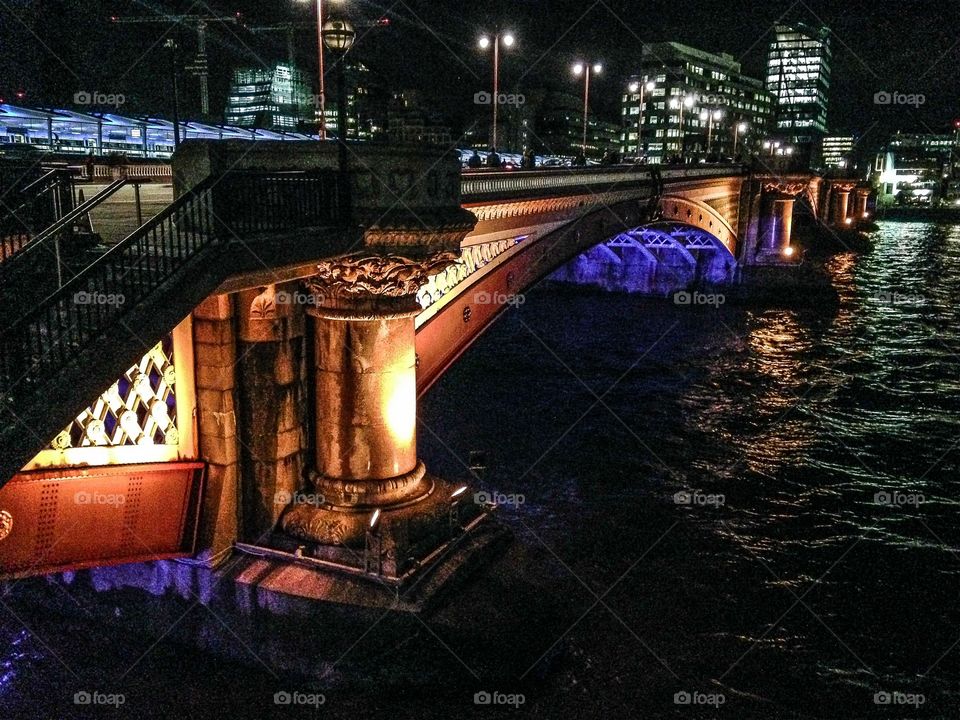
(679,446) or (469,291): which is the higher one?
(469,291)

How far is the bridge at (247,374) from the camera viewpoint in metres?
7.39

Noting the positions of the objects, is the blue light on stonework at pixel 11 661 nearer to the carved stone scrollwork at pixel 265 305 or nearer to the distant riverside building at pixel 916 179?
the carved stone scrollwork at pixel 265 305

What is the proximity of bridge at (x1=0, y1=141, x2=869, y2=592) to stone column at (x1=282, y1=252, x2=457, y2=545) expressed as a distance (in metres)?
0.03

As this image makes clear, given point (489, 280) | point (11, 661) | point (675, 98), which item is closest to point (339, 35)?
point (489, 280)

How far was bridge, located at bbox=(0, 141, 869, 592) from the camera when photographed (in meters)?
7.39

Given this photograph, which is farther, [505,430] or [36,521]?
[505,430]

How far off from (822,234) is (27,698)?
261 ft

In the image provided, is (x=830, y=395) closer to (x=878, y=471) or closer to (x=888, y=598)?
(x=878, y=471)

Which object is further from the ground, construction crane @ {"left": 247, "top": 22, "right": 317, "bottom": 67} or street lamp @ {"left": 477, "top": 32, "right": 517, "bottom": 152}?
construction crane @ {"left": 247, "top": 22, "right": 317, "bottom": 67}

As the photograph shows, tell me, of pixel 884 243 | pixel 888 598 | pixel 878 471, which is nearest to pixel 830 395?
pixel 878 471

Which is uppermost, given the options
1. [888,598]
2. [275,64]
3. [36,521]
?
[275,64]

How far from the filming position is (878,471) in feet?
71.5

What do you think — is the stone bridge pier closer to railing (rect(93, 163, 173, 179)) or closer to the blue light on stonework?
railing (rect(93, 163, 173, 179))

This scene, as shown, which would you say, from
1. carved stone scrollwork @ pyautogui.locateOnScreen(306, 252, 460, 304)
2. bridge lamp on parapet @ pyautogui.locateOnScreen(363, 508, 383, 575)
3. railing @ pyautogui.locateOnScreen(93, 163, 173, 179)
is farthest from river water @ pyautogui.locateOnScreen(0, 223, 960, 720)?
railing @ pyautogui.locateOnScreen(93, 163, 173, 179)
